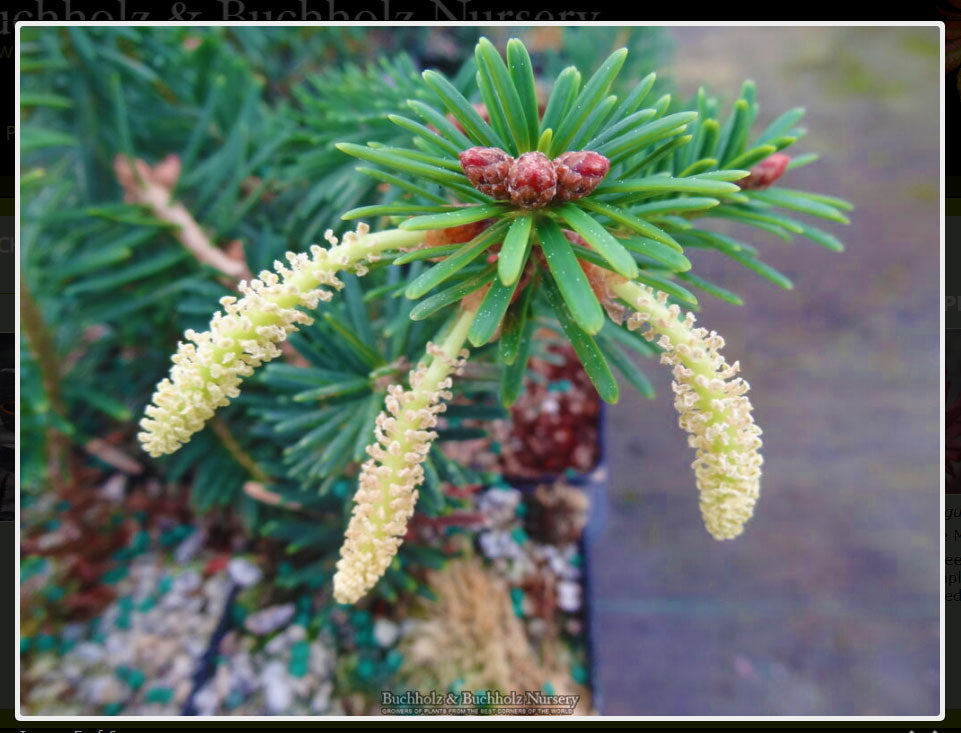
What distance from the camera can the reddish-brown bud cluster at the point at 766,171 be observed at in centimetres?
42

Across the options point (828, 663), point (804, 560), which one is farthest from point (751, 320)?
point (828, 663)

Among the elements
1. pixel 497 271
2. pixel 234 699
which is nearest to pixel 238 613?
pixel 234 699

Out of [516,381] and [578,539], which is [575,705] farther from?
[516,381]

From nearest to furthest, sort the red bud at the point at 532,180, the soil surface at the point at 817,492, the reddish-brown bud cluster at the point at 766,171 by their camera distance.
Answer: the red bud at the point at 532,180
the reddish-brown bud cluster at the point at 766,171
the soil surface at the point at 817,492

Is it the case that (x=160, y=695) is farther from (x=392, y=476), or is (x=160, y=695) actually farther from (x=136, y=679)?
(x=392, y=476)

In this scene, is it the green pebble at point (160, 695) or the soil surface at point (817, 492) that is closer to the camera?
the green pebble at point (160, 695)

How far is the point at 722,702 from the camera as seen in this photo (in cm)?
98

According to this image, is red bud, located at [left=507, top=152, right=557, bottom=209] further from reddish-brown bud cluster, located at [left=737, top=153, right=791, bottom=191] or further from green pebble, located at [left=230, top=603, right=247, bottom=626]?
green pebble, located at [left=230, top=603, right=247, bottom=626]

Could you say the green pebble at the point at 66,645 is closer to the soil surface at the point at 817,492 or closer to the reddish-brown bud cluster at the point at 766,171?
the soil surface at the point at 817,492

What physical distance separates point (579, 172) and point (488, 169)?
4cm

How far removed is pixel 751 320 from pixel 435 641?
924mm

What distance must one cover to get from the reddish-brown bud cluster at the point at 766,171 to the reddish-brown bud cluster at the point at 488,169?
198mm

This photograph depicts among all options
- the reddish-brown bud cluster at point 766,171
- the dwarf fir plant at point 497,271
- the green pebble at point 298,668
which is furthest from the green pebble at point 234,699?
the reddish-brown bud cluster at point 766,171

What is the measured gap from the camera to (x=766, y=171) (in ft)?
1.38
